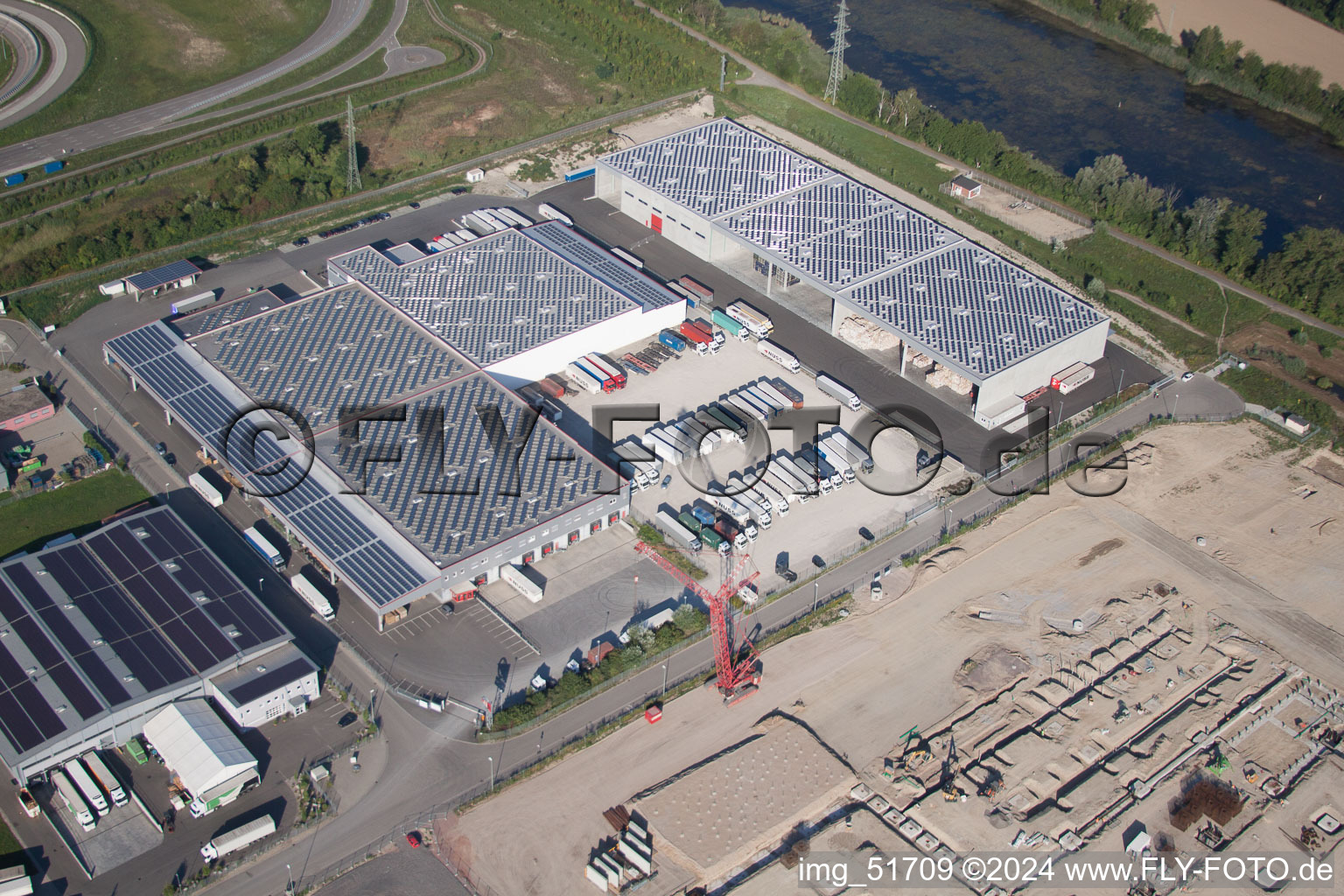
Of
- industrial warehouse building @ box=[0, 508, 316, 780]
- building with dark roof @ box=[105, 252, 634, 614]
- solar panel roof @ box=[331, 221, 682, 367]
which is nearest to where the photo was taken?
industrial warehouse building @ box=[0, 508, 316, 780]

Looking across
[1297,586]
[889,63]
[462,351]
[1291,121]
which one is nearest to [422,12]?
[889,63]

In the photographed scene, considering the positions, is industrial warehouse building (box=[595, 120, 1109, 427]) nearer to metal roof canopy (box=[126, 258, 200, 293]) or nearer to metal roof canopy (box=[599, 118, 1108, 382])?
metal roof canopy (box=[599, 118, 1108, 382])

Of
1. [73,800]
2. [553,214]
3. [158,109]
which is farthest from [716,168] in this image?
[73,800]

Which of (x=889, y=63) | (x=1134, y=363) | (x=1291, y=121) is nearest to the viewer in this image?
(x=1134, y=363)

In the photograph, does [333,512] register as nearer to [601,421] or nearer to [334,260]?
[601,421]

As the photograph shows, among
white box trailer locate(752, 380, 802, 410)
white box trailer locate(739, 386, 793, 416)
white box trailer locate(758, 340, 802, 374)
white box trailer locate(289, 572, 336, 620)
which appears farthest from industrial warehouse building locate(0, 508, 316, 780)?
white box trailer locate(758, 340, 802, 374)
